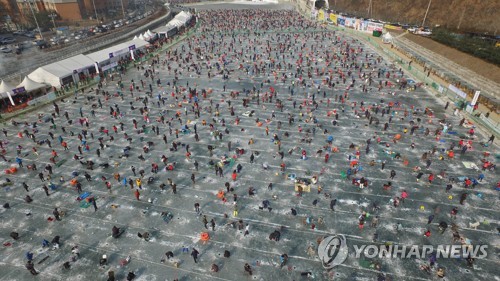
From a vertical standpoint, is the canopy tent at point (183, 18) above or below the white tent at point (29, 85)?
above

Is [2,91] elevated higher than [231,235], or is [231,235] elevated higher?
[2,91]

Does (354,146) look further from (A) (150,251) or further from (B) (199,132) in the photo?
(A) (150,251)

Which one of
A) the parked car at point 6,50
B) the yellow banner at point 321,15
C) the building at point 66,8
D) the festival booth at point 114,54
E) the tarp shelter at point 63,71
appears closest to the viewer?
the tarp shelter at point 63,71

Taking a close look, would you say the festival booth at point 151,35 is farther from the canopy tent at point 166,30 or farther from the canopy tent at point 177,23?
the canopy tent at point 177,23

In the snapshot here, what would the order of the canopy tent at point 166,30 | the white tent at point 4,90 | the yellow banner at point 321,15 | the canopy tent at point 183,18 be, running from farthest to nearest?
the yellow banner at point 321,15 → the canopy tent at point 183,18 → the canopy tent at point 166,30 → the white tent at point 4,90

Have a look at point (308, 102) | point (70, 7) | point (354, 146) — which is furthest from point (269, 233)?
point (70, 7)

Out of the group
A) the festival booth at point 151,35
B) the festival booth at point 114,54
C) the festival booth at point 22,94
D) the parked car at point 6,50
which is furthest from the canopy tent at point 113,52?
the parked car at point 6,50

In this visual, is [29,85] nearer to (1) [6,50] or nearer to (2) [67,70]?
(2) [67,70]
